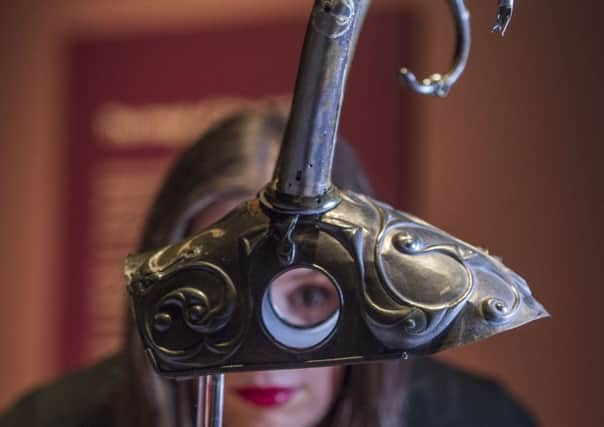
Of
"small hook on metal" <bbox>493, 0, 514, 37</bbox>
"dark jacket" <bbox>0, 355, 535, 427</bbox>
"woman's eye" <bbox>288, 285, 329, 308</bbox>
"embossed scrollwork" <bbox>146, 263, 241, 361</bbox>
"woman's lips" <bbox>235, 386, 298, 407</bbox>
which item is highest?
"small hook on metal" <bbox>493, 0, 514, 37</bbox>

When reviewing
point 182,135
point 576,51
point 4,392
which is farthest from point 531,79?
point 4,392

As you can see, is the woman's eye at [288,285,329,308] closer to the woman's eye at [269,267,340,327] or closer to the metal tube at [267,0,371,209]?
the woman's eye at [269,267,340,327]

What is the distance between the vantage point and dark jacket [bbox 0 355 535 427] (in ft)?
3.07

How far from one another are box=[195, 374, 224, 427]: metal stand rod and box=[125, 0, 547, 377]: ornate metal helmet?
0.15ft

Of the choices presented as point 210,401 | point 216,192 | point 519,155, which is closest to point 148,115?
point 519,155

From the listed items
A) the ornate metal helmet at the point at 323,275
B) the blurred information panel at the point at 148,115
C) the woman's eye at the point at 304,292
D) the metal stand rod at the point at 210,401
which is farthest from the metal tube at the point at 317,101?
the blurred information panel at the point at 148,115

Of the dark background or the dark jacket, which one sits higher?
the dark background

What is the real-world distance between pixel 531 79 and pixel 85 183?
67 cm

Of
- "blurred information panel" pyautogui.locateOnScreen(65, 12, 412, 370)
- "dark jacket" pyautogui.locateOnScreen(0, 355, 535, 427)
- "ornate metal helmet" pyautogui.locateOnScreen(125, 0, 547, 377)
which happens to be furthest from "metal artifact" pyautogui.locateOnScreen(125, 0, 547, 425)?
"blurred information panel" pyautogui.locateOnScreen(65, 12, 412, 370)

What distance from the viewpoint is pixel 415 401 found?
3.25 feet

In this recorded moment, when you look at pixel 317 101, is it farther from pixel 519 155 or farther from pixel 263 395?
pixel 519 155

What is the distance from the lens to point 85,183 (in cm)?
149

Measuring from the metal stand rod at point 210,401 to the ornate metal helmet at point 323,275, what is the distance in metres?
0.04

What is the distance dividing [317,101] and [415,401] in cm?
63
